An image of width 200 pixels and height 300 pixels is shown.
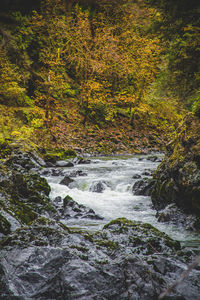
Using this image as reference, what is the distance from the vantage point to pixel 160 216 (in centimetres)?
508

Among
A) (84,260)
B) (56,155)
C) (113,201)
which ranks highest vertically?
(84,260)

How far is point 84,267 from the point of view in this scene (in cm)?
230

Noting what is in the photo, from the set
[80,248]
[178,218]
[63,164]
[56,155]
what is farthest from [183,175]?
[56,155]

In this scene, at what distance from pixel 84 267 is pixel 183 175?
3.49m

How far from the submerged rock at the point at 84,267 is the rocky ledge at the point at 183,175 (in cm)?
181

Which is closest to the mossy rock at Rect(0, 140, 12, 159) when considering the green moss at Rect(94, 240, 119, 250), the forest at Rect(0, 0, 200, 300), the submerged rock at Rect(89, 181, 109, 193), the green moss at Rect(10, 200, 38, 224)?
the forest at Rect(0, 0, 200, 300)

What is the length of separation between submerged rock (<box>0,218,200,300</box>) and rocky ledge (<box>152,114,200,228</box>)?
5.95ft

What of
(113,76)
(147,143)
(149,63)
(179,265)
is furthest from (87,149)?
(179,265)

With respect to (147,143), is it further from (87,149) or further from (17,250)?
(17,250)

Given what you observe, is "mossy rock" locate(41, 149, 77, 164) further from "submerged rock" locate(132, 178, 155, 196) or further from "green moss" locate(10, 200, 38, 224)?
"green moss" locate(10, 200, 38, 224)

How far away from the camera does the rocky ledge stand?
4566 mm

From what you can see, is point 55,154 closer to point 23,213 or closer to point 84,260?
point 23,213

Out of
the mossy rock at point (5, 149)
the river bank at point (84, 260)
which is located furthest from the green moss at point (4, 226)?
the mossy rock at point (5, 149)

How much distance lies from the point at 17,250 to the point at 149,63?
822 inches
